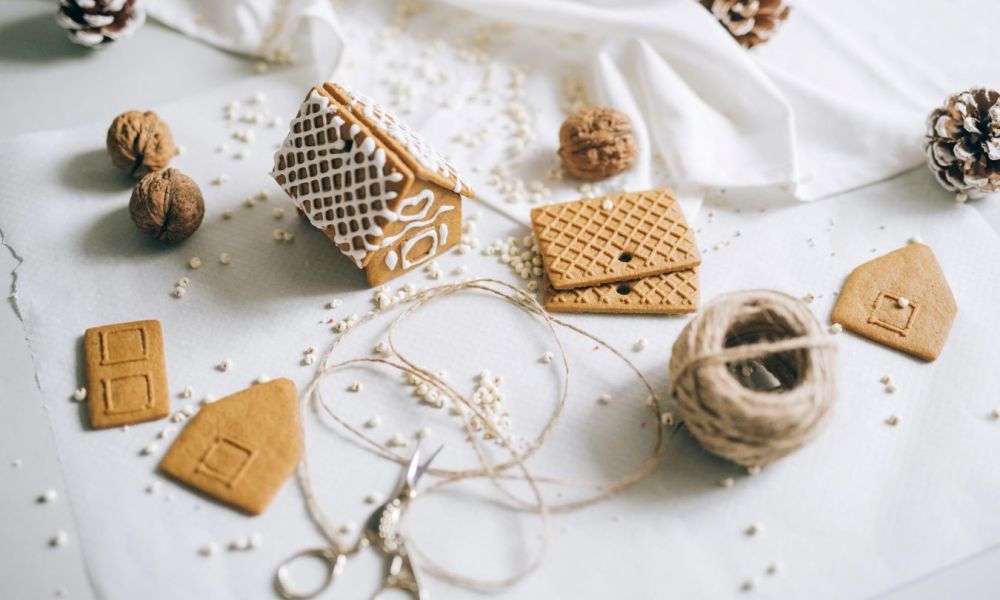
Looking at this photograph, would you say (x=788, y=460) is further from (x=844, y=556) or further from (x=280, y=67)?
(x=280, y=67)

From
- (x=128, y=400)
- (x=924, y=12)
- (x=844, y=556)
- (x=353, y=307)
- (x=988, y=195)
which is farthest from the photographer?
(x=924, y=12)

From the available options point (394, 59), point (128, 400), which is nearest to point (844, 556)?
point (128, 400)

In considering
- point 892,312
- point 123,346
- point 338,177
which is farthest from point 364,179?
point 892,312

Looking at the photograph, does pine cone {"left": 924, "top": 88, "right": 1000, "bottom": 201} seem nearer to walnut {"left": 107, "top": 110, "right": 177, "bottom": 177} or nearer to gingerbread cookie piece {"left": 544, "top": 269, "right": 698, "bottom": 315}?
gingerbread cookie piece {"left": 544, "top": 269, "right": 698, "bottom": 315}

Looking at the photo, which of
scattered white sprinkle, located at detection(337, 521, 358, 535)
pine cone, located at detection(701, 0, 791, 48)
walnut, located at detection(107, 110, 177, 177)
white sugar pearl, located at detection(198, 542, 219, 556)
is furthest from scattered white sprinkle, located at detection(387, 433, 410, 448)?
pine cone, located at detection(701, 0, 791, 48)

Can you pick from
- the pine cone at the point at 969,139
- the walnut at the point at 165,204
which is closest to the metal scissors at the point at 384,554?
the walnut at the point at 165,204

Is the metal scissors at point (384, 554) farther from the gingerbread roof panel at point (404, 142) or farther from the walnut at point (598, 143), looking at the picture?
the walnut at point (598, 143)
